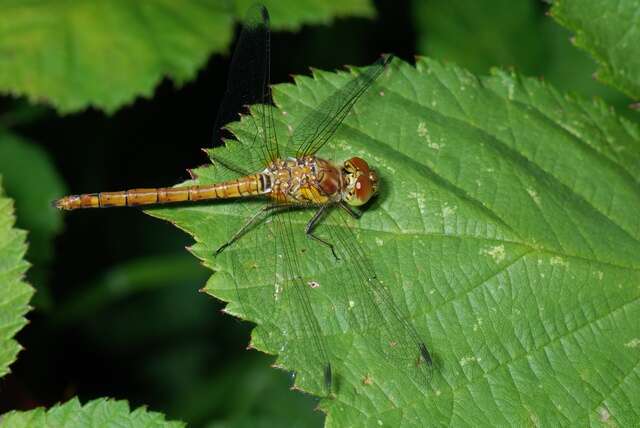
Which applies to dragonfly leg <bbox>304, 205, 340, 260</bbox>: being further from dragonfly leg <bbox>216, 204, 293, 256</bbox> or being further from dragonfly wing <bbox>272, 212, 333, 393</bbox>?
dragonfly leg <bbox>216, 204, 293, 256</bbox>

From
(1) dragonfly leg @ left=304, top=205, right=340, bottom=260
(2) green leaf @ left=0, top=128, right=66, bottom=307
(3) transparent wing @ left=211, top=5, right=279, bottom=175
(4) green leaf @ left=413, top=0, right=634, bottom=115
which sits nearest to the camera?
(1) dragonfly leg @ left=304, top=205, right=340, bottom=260

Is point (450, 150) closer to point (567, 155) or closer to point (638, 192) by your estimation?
point (567, 155)

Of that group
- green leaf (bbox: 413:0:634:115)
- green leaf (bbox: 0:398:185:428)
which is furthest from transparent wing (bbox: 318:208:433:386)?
green leaf (bbox: 413:0:634:115)

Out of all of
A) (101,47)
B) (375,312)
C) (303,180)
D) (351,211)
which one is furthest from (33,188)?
(375,312)

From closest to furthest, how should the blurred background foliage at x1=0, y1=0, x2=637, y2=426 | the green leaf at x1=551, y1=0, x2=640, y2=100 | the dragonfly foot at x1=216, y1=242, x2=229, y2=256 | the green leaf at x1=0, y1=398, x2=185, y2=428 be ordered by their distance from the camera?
1. the green leaf at x1=0, y1=398, x2=185, y2=428
2. the dragonfly foot at x1=216, y1=242, x2=229, y2=256
3. the green leaf at x1=551, y1=0, x2=640, y2=100
4. the blurred background foliage at x1=0, y1=0, x2=637, y2=426

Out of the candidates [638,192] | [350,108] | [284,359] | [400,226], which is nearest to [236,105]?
[350,108]

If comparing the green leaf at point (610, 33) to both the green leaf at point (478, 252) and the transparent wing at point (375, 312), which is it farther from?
the transparent wing at point (375, 312)
